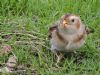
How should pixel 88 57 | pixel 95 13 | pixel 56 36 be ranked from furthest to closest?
1. pixel 95 13
2. pixel 88 57
3. pixel 56 36

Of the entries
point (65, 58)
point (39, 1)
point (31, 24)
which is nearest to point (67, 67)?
point (65, 58)

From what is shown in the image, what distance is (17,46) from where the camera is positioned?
4.98 m

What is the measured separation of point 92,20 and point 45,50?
86 cm

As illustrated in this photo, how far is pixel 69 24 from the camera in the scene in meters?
4.48

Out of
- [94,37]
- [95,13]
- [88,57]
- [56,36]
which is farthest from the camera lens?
[95,13]

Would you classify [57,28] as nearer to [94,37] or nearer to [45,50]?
[45,50]

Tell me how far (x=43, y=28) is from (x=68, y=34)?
0.89 meters

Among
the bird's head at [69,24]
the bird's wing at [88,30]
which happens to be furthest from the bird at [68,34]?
the bird's wing at [88,30]

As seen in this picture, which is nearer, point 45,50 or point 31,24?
point 45,50

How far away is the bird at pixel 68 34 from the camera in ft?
14.7

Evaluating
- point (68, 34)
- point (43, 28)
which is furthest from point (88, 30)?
point (43, 28)

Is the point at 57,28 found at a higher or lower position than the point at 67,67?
higher

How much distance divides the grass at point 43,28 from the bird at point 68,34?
0.59ft

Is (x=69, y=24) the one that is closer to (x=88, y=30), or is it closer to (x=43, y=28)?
(x=88, y=30)
